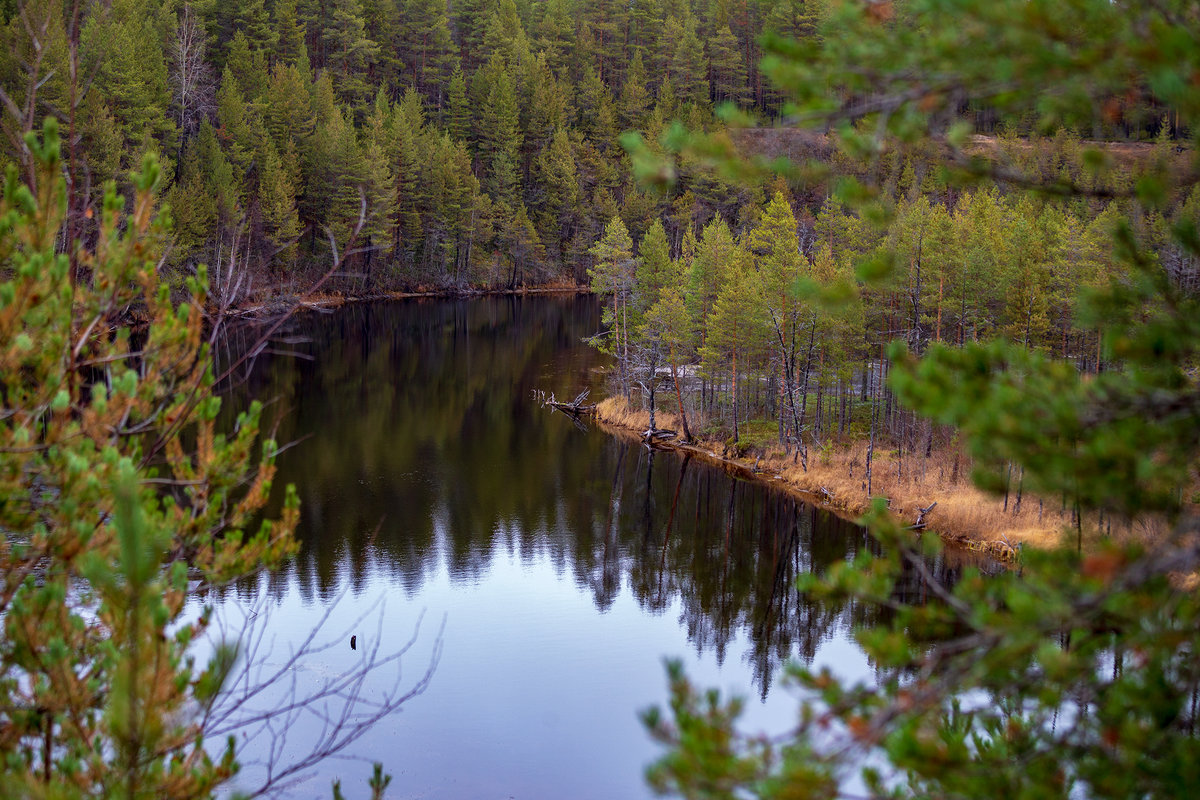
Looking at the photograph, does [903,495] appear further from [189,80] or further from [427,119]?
[427,119]

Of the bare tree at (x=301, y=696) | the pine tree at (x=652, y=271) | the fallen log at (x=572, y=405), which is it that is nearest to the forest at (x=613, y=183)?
the pine tree at (x=652, y=271)

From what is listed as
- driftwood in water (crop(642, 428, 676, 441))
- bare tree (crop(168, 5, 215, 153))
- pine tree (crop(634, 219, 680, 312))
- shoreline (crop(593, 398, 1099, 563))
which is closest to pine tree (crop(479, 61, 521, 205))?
bare tree (crop(168, 5, 215, 153))

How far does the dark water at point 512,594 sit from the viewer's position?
15633 mm

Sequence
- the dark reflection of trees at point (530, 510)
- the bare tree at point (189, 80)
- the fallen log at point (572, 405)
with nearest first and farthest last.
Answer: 1. the dark reflection of trees at point (530, 510)
2. the fallen log at point (572, 405)
3. the bare tree at point (189, 80)

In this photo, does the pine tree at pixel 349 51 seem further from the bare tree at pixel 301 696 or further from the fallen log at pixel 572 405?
the bare tree at pixel 301 696

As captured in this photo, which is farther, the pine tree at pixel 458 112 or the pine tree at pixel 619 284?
the pine tree at pixel 458 112

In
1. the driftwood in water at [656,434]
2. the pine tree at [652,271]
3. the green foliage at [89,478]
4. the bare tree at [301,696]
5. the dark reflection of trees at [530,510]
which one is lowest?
the bare tree at [301,696]

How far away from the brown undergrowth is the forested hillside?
15868 millimetres

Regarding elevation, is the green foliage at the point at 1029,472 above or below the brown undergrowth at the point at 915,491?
above

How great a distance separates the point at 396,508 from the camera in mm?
26391

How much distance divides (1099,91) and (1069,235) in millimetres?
30685

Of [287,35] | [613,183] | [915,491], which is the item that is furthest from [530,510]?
[613,183]

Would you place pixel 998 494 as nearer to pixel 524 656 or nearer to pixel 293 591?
pixel 524 656

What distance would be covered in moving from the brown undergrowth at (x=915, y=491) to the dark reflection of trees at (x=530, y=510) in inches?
42.9
